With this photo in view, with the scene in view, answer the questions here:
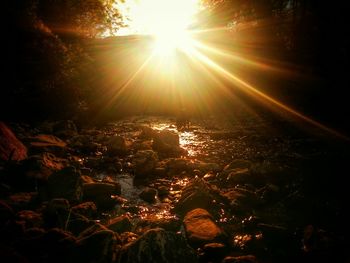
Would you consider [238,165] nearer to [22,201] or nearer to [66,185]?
[66,185]

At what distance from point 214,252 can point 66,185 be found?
2924 millimetres

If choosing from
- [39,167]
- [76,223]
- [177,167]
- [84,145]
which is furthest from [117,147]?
[76,223]

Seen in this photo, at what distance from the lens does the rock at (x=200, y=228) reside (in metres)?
4.92

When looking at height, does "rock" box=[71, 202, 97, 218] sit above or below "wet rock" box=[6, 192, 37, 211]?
below

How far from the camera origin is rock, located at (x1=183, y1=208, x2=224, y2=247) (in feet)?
16.1

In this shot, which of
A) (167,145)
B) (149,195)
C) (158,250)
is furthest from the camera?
(167,145)

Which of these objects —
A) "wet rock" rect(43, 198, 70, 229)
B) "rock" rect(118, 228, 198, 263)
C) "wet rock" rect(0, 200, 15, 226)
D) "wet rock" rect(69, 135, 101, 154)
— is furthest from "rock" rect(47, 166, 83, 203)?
"wet rock" rect(69, 135, 101, 154)

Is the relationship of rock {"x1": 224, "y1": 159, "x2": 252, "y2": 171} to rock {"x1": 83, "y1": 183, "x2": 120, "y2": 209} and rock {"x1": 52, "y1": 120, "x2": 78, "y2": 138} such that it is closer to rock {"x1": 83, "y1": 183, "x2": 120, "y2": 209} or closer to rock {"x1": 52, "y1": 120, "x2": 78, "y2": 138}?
rock {"x1": 83, "y1": 183, "x2": 120, "y2": 209}

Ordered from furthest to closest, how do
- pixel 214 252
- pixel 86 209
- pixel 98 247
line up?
pixel 86 209
pixel 214 252
pixel 98 247

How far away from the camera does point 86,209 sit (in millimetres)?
5691

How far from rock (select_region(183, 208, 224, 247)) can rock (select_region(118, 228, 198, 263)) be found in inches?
17.8

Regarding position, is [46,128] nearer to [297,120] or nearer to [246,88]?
[297,120]

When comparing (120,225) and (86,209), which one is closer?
(120,225)

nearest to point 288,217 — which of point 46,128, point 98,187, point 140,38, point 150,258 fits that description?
point 150,258
